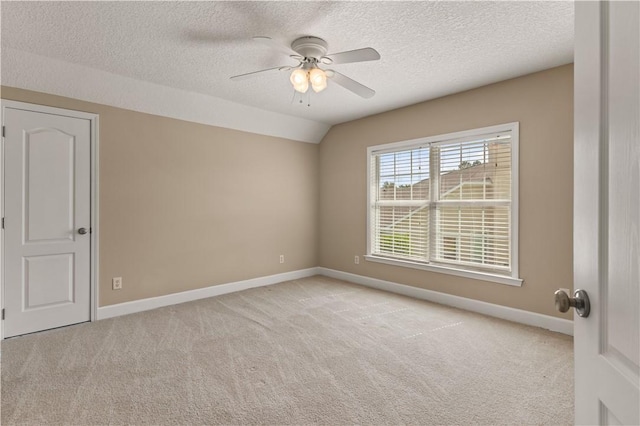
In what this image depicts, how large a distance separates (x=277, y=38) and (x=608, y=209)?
2572mm

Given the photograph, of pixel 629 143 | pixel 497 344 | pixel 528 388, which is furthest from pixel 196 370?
pixel 629 143

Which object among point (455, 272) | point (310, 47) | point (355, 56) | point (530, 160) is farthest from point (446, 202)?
point (310, 47)

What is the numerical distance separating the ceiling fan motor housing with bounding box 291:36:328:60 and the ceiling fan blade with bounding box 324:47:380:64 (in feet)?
0.91

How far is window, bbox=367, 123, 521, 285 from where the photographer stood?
11.9ft

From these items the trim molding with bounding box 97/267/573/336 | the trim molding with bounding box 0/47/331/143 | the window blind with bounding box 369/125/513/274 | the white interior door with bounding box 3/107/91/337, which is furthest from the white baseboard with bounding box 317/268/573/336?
the white interior door with bounding box 3/107/91/337

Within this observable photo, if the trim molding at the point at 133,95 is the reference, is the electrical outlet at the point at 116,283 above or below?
below

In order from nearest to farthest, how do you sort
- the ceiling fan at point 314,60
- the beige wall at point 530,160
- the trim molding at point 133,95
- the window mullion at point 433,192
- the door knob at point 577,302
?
1. the door knob at point 577,302
2. the ceiling fan at point 314,60
3. the trim molding at point 133,95
4. the beige wall at point 530,160
5. the window mullion at point 433,192

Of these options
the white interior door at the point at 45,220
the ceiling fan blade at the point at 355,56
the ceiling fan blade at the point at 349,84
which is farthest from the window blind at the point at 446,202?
the white interior door at the point at 45,220

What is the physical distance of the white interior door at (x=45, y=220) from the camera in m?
3.10

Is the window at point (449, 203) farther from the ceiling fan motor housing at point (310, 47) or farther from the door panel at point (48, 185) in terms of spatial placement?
the door panel at point (48, 185)

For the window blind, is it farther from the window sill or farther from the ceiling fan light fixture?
the ceiling fan light fixture

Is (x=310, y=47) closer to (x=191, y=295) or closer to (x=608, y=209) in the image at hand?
(x=608, y=209)

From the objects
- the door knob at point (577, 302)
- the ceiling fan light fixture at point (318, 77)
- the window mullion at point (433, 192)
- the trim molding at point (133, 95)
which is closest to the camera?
the door knob at point (577, 302)

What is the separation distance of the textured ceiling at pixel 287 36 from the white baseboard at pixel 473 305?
2.45 meters
